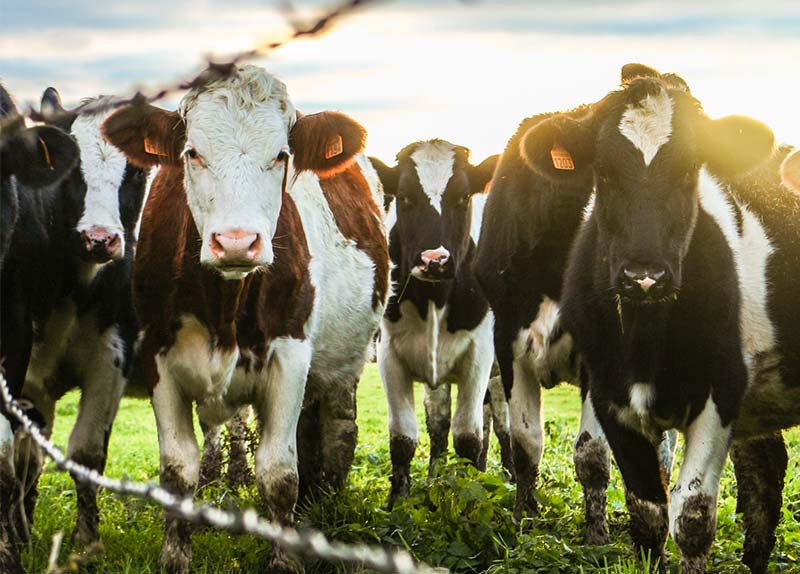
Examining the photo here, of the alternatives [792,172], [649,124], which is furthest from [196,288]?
[792,172]

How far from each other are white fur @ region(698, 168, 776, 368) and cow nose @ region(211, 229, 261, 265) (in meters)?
2.09

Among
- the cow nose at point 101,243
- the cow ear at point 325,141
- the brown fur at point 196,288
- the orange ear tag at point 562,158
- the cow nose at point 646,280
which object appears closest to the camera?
the cow nose at point 646,280

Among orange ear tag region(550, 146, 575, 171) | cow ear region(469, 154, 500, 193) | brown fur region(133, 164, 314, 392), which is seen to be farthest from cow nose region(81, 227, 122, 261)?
cow ear region(469, 154, 500, 193)

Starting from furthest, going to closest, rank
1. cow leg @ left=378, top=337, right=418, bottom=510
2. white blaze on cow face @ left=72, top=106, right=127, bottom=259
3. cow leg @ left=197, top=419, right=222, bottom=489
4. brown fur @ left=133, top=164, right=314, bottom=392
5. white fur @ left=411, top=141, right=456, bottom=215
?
white fur @ left=411, top=141, right=456, bottom=215 < cow leg @ left=197, top=419, right=222, bottom=489 < cow leg @ left=378, top=337, right=418, bottom=510 < white blaze on cow face @ left=72, top=106, right=127, bottom=259 < brown fur @ left=133, top=164, right=314, bottom=392

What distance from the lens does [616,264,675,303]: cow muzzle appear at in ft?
14.4

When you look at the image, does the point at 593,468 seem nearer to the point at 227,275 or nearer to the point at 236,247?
the point at 227,275

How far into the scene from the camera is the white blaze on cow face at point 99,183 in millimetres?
5867

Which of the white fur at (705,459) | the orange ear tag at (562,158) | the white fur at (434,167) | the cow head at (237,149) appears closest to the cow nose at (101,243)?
the cow head at (237,149)

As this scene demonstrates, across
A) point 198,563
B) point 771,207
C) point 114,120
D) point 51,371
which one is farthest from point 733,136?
point 51,371

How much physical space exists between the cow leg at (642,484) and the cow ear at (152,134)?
237cm

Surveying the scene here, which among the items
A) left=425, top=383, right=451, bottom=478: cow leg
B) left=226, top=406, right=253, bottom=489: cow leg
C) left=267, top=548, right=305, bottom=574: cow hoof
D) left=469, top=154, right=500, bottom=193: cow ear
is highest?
left=469, top=154, right=500, bottom=193: cow ear

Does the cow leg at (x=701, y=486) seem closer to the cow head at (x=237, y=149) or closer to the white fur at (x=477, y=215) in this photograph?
the cow head at (x=237, y=149)

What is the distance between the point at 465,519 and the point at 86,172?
2.87 meters

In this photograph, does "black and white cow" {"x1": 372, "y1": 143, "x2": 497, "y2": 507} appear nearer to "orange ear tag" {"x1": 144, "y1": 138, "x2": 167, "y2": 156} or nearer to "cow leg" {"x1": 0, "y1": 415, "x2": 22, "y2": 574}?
"orange ear tag" {"x1": 144, "y1": 138, "x2": 167, "y2": 156}
